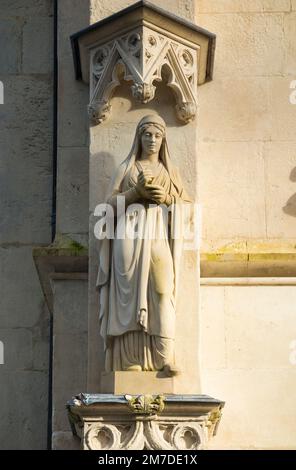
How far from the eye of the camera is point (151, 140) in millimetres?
12727

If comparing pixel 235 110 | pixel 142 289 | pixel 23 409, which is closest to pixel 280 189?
pixel 235 110

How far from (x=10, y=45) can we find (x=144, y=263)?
122 inches

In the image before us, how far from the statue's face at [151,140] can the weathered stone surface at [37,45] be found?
2.11 metres

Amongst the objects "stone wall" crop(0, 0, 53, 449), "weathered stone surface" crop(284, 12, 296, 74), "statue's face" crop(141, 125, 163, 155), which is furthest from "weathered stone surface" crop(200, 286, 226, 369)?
"weathered stone surface" crop(284, 12, 296, 74)

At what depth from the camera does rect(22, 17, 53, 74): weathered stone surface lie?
14.6m

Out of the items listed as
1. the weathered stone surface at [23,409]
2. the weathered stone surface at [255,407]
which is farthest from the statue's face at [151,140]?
the weathered stone surface at [23,409]

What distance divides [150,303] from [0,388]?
2.04 m

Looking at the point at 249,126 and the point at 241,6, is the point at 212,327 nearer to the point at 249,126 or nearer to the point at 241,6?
the point at 249,126

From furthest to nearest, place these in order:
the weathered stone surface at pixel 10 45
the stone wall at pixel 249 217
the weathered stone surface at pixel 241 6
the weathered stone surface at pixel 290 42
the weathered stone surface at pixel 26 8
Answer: the weathered stone surface at pixel 26 8
the weathered stone surface at pixel 10 45
the weathered stone surface at pixel 241 6
the weathered stone surface at pixel 290 42
the stone wall at pixel 249 217

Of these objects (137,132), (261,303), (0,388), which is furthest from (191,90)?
(0,388)

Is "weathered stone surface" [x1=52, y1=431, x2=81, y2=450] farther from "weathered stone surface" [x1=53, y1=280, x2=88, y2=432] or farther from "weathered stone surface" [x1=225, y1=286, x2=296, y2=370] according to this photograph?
"weathered stone surface" [x1=225, y1=286, x2=296, y2=370]

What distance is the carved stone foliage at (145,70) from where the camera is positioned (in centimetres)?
1312

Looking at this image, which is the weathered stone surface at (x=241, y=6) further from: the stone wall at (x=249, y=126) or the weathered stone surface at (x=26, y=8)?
the weathered stone surface at (x=26, y=8)

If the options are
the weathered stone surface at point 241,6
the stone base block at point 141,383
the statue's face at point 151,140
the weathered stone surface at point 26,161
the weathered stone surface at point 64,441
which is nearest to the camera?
the stone base block at point 141,383
